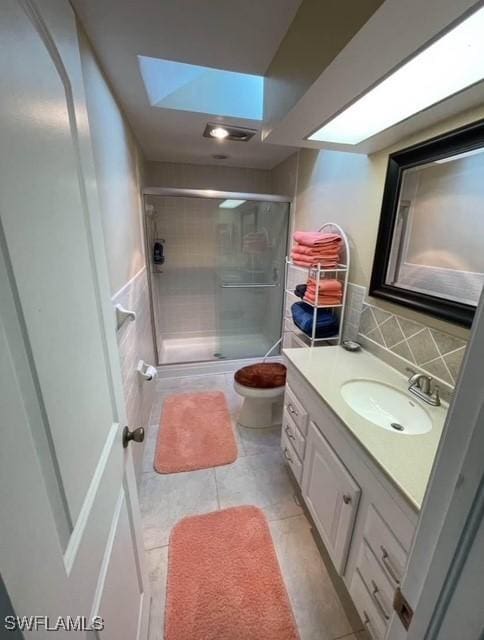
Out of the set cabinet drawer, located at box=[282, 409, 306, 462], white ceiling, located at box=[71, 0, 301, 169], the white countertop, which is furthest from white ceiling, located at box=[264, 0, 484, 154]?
cabinet drawer, located at box=[282, 409, 306, 462]

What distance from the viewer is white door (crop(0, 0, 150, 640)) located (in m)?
0.34

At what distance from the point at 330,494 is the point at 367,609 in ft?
1.11

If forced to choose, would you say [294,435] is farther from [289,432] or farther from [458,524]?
[458,524]

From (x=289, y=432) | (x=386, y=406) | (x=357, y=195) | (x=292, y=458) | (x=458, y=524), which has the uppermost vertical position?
(x=357, y=195)

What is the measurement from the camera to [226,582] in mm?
1188

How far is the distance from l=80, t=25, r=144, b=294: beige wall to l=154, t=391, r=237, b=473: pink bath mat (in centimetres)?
122

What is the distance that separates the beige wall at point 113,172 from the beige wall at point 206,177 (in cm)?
85

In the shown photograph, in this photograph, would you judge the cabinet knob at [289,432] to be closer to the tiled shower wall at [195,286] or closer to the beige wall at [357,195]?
the beige wall at [357,195]

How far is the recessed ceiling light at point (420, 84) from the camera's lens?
2.26ft

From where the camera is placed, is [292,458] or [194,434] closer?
[292,458]

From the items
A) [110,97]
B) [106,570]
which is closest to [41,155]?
[106,570]

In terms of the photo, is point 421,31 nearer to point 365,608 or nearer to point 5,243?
point 5,243

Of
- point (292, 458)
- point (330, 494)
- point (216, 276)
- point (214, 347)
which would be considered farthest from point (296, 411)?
point (216, 276)

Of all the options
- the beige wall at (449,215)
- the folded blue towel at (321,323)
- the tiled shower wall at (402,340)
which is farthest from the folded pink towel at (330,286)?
the beige wall at (449,215)
